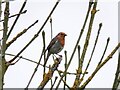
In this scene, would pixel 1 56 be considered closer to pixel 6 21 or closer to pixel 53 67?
pixel 6 21

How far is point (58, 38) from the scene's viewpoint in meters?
5.61

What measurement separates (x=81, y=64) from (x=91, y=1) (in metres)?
0.53

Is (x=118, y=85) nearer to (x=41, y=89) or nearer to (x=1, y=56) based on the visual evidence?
(x=41, y=89)

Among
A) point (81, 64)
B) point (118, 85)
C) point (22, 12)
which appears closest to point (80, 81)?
point (81, 64)

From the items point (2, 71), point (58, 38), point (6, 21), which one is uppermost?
point (6, 21)

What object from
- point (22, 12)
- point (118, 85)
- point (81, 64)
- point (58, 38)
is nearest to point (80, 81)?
point (81, 64)

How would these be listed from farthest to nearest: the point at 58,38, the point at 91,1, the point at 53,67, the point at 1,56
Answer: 1. the point at 58,38
2. the point at 91,1
3. the point at 53,67
4. the point at 1,56

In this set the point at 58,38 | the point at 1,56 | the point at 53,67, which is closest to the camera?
the point at 1,56

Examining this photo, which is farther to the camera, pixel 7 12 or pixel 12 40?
pixel 12 40

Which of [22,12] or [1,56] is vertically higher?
[22,12]

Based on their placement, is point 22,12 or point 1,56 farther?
point 22,12

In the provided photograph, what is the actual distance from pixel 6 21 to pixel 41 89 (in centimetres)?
53

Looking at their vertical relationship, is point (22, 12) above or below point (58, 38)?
above

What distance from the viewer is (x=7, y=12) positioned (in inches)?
92.6
